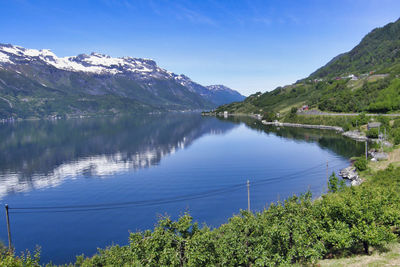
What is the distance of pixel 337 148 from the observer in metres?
133

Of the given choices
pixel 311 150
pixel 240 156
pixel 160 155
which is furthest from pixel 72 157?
pixel 311 150

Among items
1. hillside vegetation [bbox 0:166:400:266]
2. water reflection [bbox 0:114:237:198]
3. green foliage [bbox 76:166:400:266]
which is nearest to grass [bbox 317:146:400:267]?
hillside vegetation [bbox 0:166:400:266]

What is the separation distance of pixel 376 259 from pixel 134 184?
70.5m

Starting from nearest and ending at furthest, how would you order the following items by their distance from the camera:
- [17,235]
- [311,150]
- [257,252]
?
[257,252], [17,235], [311,150]

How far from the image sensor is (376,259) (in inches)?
1186

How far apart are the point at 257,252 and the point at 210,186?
53.1m

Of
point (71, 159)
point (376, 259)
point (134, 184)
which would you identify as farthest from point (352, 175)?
point (71, 159)

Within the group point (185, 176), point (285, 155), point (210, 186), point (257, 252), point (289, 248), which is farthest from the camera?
point (285, 155)

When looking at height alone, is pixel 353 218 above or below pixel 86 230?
above

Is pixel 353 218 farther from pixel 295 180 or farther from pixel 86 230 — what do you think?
pixel 295 180

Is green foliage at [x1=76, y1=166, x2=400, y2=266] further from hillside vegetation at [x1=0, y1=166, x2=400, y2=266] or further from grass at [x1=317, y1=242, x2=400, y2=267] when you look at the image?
grass at [x1=317, y1=242, x2=400, y2=267]

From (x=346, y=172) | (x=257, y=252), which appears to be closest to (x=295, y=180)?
(x=346, y=172)

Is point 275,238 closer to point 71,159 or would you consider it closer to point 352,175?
point 352,175

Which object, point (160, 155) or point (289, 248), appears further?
point (160, 155)
